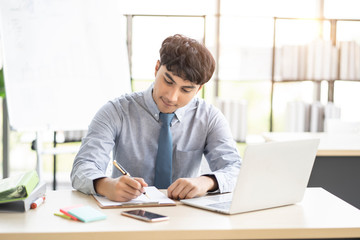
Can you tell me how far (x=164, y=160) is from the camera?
2039 millimetres

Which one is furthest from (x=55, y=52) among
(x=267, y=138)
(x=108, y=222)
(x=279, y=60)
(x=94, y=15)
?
(x=108, y=222)

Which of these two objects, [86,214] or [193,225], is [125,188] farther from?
[193,225]

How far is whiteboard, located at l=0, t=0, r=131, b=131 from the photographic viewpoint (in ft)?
10.8

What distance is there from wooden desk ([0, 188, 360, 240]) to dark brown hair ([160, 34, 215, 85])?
521 millimetres

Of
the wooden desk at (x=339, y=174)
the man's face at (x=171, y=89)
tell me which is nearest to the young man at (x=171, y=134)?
the man's face at (x=171, y=89)

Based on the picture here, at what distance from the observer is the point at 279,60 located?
4.35m

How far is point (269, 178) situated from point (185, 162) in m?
0.66

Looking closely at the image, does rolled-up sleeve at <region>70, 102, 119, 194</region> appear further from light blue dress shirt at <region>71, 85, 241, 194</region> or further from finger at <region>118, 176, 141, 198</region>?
finger at <region>118, 176, 141, 198</region>

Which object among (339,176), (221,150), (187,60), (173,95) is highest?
(187,60)

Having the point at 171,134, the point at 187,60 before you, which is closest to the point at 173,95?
the point at 187,60

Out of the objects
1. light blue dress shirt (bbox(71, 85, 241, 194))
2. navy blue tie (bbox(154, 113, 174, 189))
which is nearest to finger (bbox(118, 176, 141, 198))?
light blue dress shirt (bbox(71, 85, 241, 194))

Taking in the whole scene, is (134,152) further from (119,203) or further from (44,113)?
(44,113)

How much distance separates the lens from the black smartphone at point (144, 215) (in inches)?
54.7

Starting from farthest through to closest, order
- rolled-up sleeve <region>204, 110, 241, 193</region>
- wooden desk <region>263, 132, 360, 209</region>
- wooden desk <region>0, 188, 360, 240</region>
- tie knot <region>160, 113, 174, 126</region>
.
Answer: wooden desk <region>263, 132, 360, 209</region>, tie knot <region>160, 113, 174, 126</region>, rolled-up sleeve <region>204, 110, 241, 193</region>, wooden desk <region>0, 188, 360, 240</region>
